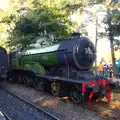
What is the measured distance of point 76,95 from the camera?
33.7 ft

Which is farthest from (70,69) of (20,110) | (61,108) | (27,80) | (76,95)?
(27,80)

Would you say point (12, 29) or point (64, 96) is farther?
point (12, 29)

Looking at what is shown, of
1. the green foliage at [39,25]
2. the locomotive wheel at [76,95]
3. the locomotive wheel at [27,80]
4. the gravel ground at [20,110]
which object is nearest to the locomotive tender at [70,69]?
the locomotive wheel at [76,95]

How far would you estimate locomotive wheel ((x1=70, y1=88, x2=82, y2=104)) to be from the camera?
32.9ft

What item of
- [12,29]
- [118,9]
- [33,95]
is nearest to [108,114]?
[33,95]

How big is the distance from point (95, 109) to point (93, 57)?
2945 mm

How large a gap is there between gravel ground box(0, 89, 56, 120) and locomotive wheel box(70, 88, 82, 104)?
2084mm

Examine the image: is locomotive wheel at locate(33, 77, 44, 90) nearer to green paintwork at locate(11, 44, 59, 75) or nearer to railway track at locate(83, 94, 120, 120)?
green paintwork at locate(11, 44, 59, 75)

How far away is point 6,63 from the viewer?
16062 mm

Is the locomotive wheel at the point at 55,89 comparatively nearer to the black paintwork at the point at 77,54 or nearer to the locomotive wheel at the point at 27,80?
the black paintwork at the point at 77,54

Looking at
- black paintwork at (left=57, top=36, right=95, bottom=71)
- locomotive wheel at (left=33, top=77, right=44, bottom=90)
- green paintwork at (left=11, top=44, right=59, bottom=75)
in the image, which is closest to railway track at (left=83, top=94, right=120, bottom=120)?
black paintwork at (left=57, top=36, right=95, bottom=71)

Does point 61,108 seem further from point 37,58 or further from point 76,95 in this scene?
point 37,58

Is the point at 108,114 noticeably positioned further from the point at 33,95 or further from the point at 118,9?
the point at 118,9

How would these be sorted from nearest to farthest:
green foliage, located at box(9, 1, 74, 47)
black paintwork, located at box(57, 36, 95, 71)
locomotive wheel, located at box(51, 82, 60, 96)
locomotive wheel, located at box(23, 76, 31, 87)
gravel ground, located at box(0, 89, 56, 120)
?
1. gravel ground, located at box(0, 89, 56, 120)
2. black paintwork, located at box(57, 36, 95, 71)
3. locomotive wheel, located at box(51, 82, 60, 96)
4. locomotive wheel, located at box(23, 76, 31, 87)
5. green foliage, located at box(9, 1, 74, 47)
